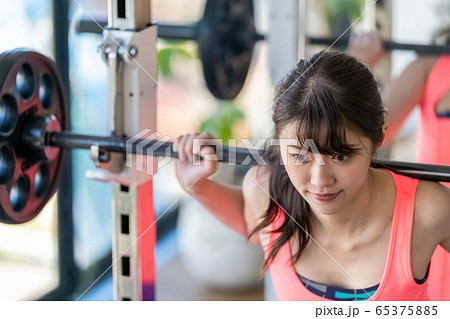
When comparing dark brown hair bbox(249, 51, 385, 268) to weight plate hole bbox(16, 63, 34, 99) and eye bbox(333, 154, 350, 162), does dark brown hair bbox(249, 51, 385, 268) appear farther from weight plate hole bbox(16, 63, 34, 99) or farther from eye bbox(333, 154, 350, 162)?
weight plate hole bbox(16, 63, 34, 99)

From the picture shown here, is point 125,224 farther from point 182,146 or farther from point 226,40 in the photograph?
point 226,40

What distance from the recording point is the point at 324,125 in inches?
30.4

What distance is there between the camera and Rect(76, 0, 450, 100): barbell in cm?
158

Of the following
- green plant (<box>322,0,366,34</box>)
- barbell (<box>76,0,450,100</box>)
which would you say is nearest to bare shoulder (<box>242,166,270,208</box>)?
barbell (<box>76,0,450,100</box>)

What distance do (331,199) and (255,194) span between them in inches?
6.5

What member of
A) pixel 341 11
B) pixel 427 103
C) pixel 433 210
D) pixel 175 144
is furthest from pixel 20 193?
pixel 341 11

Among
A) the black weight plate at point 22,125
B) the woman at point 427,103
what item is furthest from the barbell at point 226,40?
the black weight plate at point 22,125

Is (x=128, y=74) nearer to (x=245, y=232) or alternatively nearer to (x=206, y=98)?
(x=245, y=232)

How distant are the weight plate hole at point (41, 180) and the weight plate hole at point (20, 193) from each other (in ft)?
0.07

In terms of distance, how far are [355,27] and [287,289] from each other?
97cm

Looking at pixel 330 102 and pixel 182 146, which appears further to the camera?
pixel 182 146

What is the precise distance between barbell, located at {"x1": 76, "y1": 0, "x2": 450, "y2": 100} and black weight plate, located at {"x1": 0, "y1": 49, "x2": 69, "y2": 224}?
0.52 metres

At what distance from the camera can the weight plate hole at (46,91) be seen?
1075mm

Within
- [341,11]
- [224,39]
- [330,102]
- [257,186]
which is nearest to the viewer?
[330,102]
